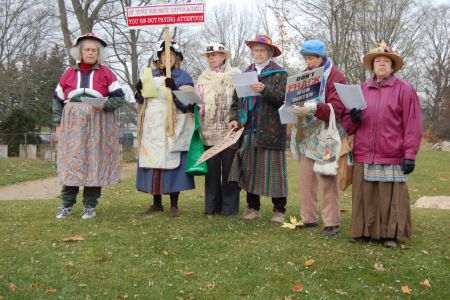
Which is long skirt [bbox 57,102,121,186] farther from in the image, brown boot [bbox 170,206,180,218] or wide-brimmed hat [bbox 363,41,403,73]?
wide-brimmed hat [bbox 363,41,403,73]

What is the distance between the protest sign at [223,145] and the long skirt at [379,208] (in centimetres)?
149

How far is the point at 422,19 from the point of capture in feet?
107

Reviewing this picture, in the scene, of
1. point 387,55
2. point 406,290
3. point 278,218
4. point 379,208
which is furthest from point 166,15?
point 406,290

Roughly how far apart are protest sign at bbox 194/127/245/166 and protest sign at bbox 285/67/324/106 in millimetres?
1024

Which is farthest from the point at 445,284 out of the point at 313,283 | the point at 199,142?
the point at 199,142

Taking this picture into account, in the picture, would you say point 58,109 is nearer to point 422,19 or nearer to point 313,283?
point 313,283

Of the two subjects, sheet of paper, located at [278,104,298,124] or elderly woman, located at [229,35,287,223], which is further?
elderly woman, located at [229,35,287,223]

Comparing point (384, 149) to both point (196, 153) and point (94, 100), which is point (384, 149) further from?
point (94, 100)

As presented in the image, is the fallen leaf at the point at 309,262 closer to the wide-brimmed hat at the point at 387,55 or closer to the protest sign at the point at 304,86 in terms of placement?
the protest sign at the point at 304,86

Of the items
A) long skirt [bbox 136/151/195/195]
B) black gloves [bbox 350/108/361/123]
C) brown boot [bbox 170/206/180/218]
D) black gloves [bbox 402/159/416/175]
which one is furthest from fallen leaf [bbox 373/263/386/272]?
brown boot [bbox 170/206/180/218]

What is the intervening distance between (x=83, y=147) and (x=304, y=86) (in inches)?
110

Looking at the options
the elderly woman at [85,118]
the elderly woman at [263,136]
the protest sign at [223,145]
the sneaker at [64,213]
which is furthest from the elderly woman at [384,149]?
the sneaker at [64,213]

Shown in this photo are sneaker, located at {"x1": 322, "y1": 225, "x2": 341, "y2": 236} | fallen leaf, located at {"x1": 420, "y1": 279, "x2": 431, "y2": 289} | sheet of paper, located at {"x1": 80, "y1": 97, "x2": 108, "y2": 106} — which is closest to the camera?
fallen leaf, located at {"x1": 420, "y1": 279, "x2": 431, "y2": 289}

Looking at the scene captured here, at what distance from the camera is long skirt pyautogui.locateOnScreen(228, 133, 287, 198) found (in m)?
6.11
